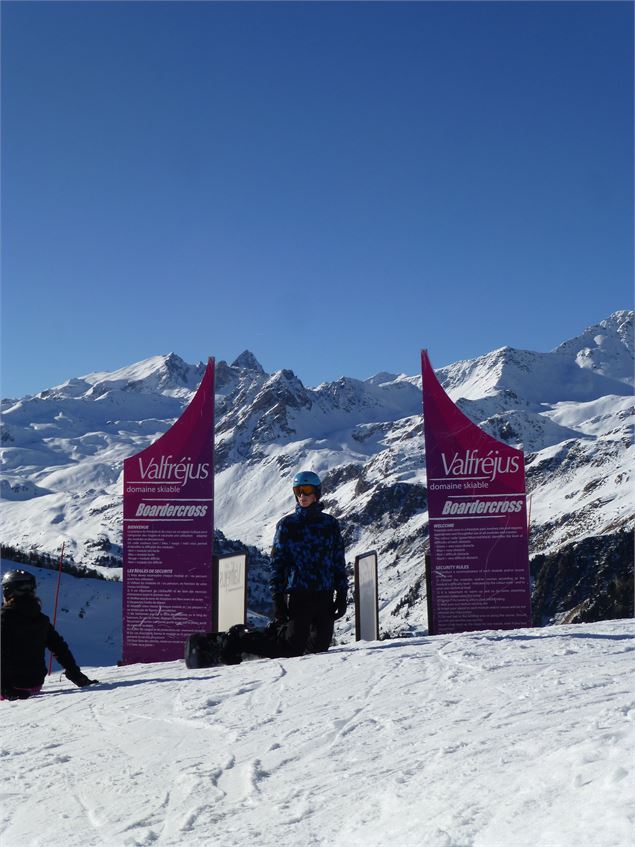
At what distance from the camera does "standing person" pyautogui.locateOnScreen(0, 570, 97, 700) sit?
7.95 metres

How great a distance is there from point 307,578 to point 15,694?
3.02 metres

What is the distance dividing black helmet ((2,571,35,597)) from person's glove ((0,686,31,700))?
917 millimetres

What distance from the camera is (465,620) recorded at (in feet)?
36.0

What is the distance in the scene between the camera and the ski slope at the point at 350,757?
316cm

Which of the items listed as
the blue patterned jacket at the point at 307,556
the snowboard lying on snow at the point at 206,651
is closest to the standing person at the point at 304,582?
the blue patterned jacket at the point at 307,556

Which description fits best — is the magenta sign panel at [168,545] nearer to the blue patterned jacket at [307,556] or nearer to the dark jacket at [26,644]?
the blue patterned jacket at [307,556]

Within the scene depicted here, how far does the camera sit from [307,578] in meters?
8.38

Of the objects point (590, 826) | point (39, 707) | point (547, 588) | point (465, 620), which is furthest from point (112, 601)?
point (547, 588)

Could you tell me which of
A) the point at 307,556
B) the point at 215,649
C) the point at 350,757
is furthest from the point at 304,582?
the point at 350,757

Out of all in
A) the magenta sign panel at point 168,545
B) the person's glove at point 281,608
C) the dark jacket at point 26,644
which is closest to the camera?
the dark jacket at point 26,644

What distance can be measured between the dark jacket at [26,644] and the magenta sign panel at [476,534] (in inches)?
196

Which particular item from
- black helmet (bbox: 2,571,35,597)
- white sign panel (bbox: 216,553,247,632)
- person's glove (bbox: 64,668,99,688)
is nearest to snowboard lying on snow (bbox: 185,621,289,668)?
person's glove (bbox: 64,668,99,688)

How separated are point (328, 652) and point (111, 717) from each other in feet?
8.52

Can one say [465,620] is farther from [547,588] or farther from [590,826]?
[547,588]
